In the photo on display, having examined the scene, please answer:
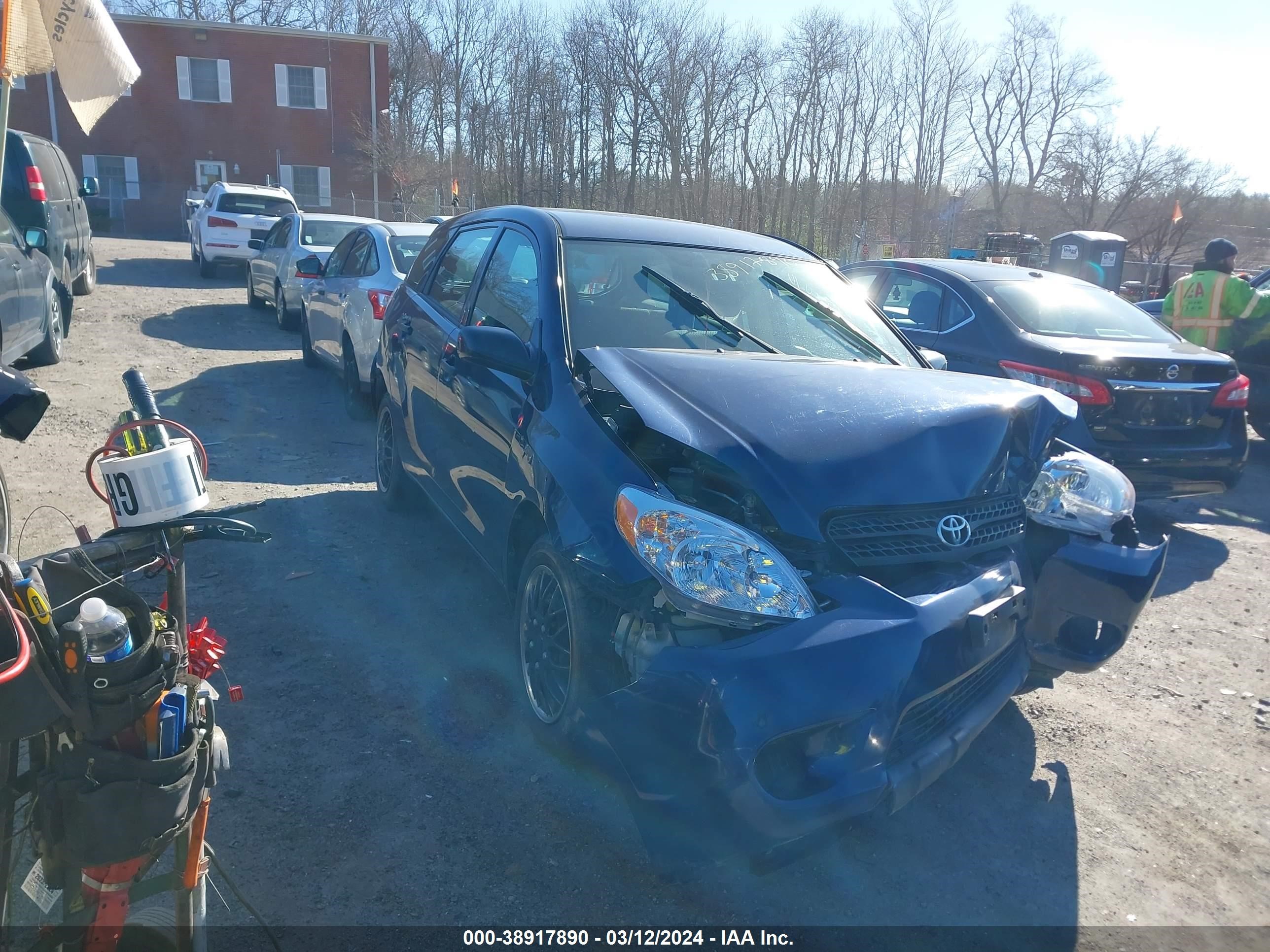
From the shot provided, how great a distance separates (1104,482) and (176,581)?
314cm

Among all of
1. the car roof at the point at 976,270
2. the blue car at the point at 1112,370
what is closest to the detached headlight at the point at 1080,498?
the blue car at the point at 1112,370

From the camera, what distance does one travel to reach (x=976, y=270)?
7.34m

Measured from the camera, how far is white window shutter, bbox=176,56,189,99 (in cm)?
3669

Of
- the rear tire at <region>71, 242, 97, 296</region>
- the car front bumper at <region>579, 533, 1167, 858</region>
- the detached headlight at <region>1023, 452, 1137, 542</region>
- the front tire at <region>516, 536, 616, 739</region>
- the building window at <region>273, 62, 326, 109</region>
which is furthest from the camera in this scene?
the building window at <region>273, 62, 326, 109</region>

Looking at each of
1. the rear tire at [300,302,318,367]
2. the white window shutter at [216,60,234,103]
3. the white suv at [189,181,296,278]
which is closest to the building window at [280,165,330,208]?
the white window shutter at [216,60,234,103]

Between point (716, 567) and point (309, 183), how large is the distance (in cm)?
4104

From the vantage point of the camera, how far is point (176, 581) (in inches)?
84.8

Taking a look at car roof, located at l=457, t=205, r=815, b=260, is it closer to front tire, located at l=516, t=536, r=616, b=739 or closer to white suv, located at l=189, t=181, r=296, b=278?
front tire, located at l=516, t=536, r=616, b=739

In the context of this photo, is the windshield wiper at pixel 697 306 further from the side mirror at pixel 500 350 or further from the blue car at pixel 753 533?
the side mirror at pixel 500 350

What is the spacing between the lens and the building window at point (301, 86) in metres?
37.6

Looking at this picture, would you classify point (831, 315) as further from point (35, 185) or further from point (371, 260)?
point (35, 185)

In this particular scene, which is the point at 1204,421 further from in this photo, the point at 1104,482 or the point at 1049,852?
the point at 1049,852

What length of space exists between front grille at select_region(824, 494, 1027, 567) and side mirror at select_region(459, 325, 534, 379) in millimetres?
1384

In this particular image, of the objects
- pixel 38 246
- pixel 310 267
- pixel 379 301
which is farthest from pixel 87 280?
pixel 379 301
